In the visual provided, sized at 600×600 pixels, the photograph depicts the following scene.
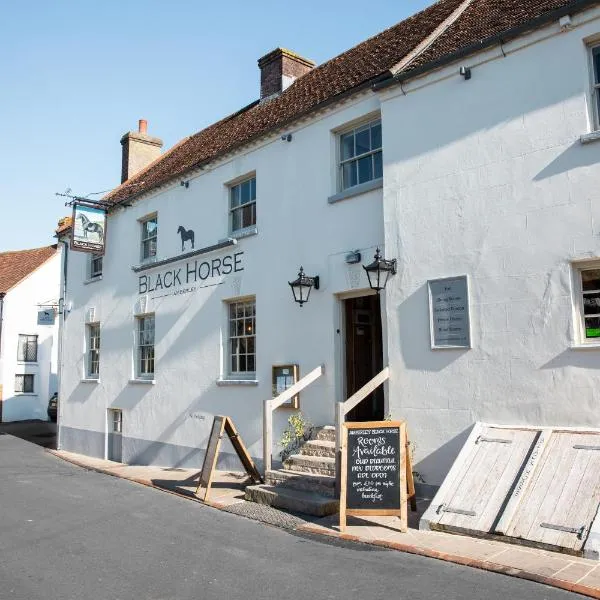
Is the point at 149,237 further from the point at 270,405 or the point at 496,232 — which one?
the point at 496,232

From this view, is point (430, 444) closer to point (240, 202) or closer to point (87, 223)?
point (240, 202)

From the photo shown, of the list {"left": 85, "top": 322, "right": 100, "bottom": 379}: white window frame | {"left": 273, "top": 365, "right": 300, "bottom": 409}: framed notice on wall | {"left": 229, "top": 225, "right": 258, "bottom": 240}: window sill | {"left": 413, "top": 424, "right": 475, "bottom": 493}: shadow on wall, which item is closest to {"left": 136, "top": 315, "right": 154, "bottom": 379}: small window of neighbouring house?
{"left": 85, "top": 322, "right": 100, "bottom": 379}: white window frame

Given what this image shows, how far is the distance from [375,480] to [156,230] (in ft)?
32.0

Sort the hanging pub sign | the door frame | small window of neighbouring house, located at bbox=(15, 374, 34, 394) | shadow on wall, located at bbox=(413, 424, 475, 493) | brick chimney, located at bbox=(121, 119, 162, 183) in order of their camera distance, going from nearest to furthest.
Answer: shadow on wall, located at bbox=(413, 424, 475, 493) → the door frame → the hanging pub sign → brick chimney, located at bbox=(121, 119, 162, 183) → small window of neighbouring house, located at bbox=(15, 374, 34, 394)

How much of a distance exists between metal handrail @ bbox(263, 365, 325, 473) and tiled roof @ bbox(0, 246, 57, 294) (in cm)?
2311

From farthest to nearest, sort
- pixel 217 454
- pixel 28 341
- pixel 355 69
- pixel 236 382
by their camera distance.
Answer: pixel 28 341 → pixel 236 382 → pixel 355 69 → pixel 217 454

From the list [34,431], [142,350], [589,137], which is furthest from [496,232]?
[34,431]

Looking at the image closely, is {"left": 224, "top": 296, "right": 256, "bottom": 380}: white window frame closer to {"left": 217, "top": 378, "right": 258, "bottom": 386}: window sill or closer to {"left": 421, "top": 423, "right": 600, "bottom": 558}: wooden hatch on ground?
{"left": 217, "top": 378, "right": 258, "bottom": 386}: window sill

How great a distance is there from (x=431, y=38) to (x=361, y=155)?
92.6 inches

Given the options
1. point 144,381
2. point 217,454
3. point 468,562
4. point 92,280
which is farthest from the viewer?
→ point 92,280

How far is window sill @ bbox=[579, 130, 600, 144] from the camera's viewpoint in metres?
7.39

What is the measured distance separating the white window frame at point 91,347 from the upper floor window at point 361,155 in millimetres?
9786

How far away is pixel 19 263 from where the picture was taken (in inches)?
1277

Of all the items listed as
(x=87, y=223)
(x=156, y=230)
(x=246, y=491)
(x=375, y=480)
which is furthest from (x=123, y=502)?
(x=87, y=223)
